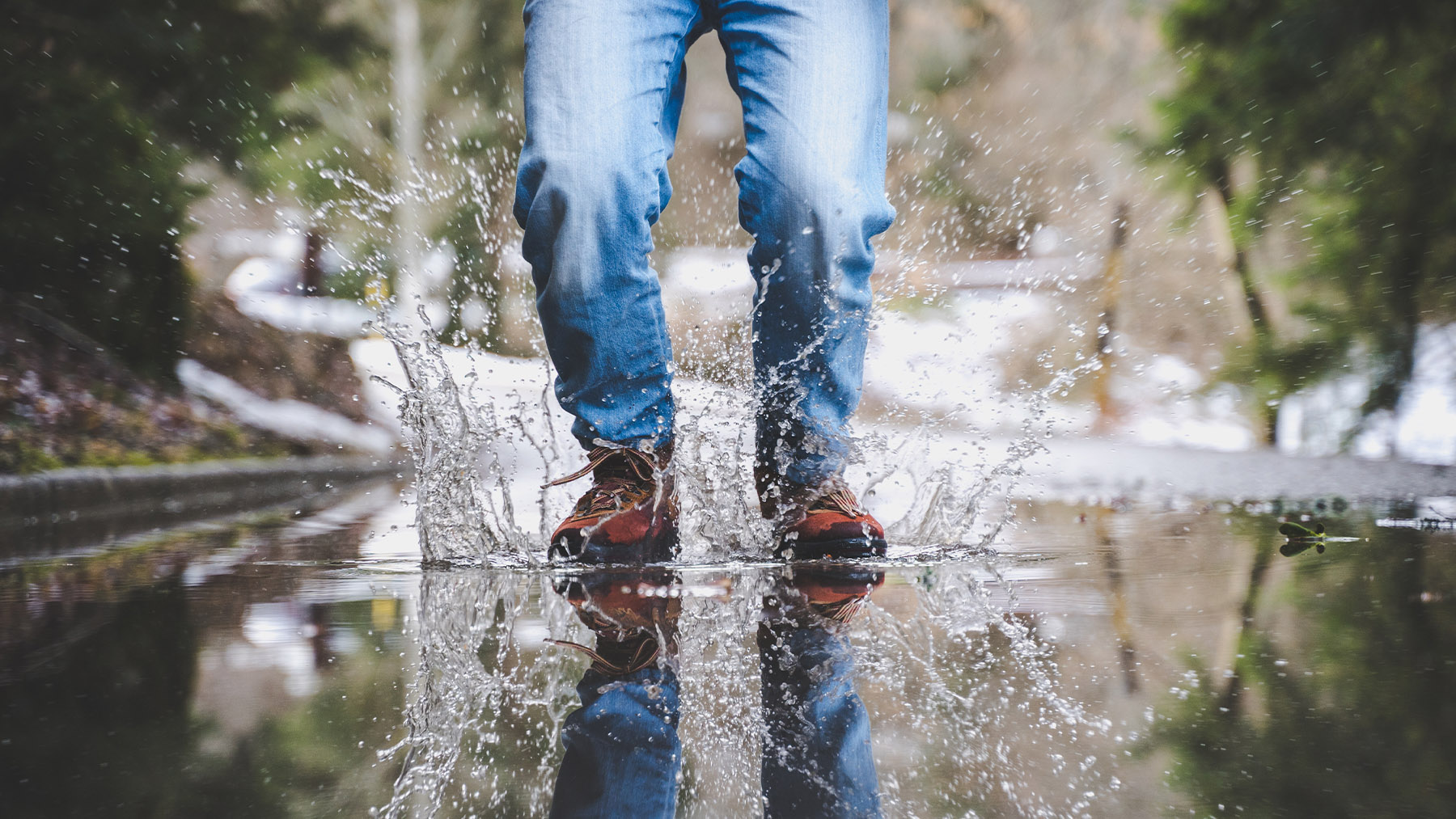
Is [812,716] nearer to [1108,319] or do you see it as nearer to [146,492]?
[146,492]

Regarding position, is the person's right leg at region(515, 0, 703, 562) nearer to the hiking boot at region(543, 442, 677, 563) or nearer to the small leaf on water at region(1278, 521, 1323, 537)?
the hiking boot at region(543, 442, 677, 563)

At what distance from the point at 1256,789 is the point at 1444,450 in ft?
18.2

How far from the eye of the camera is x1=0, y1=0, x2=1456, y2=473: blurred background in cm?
464

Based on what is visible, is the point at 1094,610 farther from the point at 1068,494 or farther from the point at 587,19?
the point at 1068,494

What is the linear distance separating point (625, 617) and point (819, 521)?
0.69m

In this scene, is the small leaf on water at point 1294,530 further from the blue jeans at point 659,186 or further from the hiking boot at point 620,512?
the hiking boot at point 620,512

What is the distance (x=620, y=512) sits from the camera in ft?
6.33

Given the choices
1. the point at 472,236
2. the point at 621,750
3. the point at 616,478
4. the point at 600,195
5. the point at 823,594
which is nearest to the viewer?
the point at 621,750

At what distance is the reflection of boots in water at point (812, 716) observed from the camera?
2.54ft

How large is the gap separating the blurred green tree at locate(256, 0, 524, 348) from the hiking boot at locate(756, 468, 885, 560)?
475 cm

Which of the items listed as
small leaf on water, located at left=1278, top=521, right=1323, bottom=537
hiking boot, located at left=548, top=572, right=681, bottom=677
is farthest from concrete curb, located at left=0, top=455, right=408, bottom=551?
small leaf on water, located at left=1278, top=521, right=1323, bottom=537

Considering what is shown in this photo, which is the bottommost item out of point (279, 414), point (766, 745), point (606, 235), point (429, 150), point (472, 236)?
point (766, 745)

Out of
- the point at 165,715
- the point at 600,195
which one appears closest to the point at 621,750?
the point at 165,715

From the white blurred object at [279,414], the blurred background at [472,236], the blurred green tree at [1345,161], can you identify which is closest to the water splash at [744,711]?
the blurred background at [472,236]
